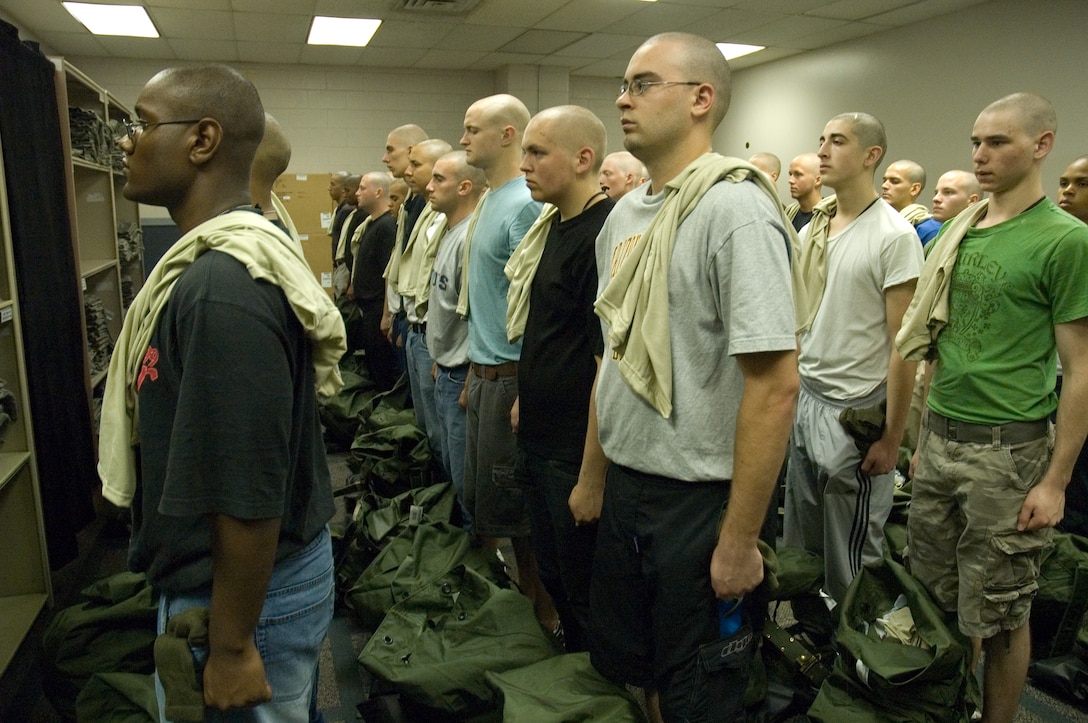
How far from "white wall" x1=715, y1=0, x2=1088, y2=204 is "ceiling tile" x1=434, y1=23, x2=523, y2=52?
324cm

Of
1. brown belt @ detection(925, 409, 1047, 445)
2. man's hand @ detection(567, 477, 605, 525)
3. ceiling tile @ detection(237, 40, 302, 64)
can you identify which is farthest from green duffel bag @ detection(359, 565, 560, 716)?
ceiling tile @ detection(237, 40, 302, 64)

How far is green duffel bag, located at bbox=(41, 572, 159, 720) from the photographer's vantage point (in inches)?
80.4

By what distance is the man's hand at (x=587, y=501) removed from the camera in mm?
1799

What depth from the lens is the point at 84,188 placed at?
420cm

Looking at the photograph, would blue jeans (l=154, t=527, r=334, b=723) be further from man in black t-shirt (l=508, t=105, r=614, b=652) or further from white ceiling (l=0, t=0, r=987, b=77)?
white ceiling (l=0, t=0, r=987, b=77)

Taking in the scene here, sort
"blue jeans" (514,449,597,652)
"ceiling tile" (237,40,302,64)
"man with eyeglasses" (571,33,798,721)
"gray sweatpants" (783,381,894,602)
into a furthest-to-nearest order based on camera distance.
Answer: "ceiling tile" (237,40,302,64) < "gray sweatpants" (783,381,894,602) < "blue jeans" (514,449,597,652) < "man with eyeglasses" (571,33,798,721)

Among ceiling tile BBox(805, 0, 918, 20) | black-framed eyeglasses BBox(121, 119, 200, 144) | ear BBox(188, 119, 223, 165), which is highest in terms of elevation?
ceiling tile BBox(805, 0, 918, 20)

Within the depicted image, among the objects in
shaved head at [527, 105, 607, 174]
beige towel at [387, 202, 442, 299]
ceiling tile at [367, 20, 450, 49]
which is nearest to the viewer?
shaved head at [527, 105, 607, 174]

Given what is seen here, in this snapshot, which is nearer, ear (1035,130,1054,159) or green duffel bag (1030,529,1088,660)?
ear (1035,130,1054,159)

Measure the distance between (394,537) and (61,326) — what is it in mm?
1631

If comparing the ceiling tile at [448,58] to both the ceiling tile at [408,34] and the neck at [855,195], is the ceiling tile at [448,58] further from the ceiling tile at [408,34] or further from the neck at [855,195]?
the neck at [855,195]

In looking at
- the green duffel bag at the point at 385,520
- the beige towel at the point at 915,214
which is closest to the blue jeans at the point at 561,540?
the green duffel bag at the point at 385,520

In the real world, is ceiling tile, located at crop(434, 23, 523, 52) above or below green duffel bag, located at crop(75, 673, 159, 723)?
above

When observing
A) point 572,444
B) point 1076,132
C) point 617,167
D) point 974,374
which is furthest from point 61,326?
point 1076,132
